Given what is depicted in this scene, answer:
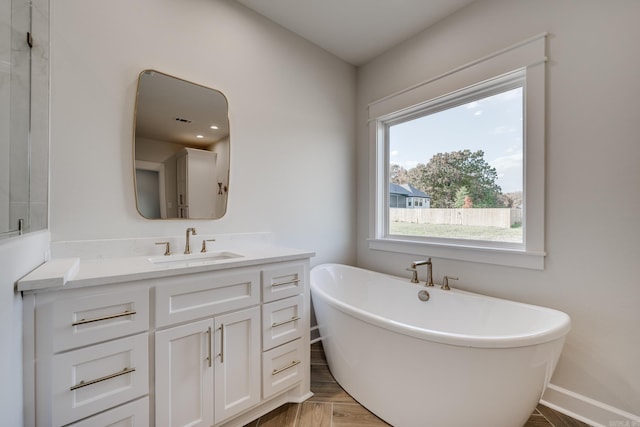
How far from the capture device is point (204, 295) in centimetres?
129

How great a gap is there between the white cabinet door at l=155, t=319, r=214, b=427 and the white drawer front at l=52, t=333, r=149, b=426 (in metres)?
0.07

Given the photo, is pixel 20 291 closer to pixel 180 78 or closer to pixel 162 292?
pixel 162 292

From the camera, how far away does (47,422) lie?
93 cm

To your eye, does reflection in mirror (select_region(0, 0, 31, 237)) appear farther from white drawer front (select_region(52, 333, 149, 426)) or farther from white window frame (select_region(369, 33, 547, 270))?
white window frame (select_region(369, 33, 547, 270))

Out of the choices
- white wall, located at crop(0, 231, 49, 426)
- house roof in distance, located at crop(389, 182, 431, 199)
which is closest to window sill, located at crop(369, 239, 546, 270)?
house roof in distance, located at crop(389, 182, 431, 199)

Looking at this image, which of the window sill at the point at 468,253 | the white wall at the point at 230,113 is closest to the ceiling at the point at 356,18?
the white wall at the point at 230,113

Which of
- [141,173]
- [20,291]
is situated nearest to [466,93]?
[141,173]

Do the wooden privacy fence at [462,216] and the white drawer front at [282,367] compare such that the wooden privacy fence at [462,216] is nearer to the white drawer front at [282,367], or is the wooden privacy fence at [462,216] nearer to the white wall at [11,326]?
the white drawer front at [282,367]

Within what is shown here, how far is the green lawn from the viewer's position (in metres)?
1.87

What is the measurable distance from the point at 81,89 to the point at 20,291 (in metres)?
1.09

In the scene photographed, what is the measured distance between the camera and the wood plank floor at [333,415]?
1.48 metres

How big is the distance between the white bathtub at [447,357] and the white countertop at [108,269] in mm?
639

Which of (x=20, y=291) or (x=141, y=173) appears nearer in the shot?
(x=20, y=291)

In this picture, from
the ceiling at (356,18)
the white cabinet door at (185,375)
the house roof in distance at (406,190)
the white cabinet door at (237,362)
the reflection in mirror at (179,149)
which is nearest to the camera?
the white cabinet door at (185,375)
